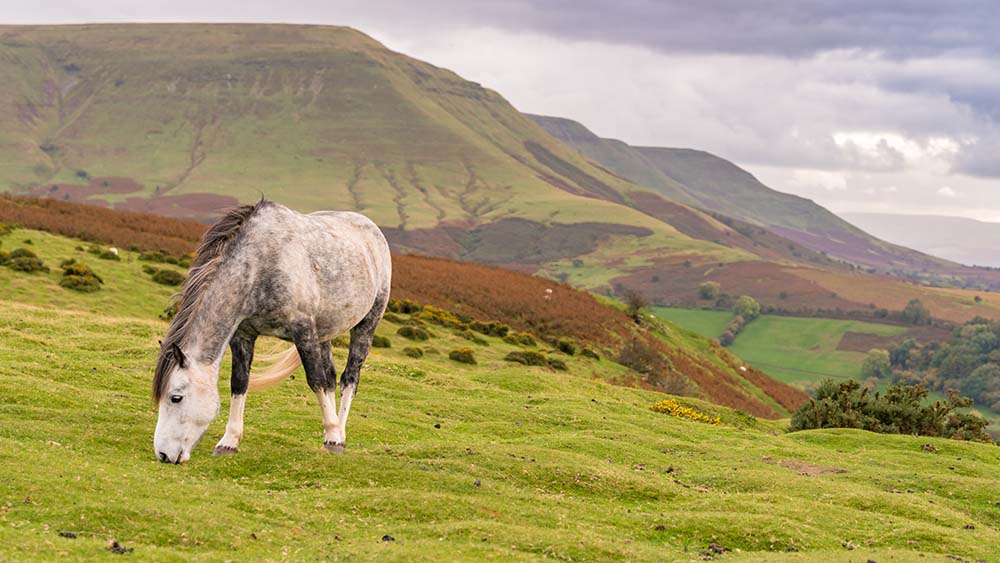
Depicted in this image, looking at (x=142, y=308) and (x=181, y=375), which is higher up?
(x=181, y=375)

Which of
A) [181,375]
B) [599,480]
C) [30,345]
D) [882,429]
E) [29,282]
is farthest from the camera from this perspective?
[29,282]

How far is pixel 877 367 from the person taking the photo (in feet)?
545

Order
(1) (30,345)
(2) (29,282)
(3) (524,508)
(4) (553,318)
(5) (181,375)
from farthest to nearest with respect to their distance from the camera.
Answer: (4) (553,318) < (2) (29,282) < (1) (30,345) < (3) (524,508) < (5) (181,375)

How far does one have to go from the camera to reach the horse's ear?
14477mm

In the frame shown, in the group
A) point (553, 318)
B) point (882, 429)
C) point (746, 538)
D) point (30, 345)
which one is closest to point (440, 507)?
point (746, 538)

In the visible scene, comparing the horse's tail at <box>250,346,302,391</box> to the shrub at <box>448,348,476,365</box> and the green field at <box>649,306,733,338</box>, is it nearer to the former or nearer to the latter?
the shrub at <box>448,348,476,365</box>

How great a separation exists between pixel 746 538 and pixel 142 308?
40.5 m

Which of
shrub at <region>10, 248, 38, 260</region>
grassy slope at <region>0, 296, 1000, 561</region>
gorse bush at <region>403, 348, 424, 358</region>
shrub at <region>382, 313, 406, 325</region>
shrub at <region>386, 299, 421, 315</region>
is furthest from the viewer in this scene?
shrub at <region>386, 299, 421, 315</region>

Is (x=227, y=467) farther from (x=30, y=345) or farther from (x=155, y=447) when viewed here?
(x=30, y=345)

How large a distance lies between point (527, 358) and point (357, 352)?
36.2m

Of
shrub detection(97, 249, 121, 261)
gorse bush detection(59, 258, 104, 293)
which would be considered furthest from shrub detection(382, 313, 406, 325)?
shrub detection(97, 249, 121, 261)

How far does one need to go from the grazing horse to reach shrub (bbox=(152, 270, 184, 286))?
38590mm

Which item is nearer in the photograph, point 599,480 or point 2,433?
point 2,433

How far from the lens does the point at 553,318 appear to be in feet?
244
